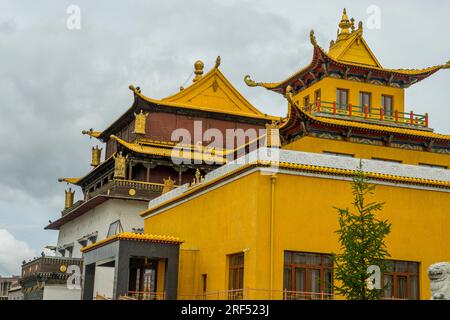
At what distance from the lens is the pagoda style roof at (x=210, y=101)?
47156 millimetres

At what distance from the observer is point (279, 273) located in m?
24.5

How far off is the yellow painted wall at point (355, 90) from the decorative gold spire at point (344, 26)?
126 inches

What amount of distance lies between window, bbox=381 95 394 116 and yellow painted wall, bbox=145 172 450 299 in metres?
8.14

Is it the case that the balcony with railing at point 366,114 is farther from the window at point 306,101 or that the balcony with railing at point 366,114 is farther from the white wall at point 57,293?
the white wall at point 57,293

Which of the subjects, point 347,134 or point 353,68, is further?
point 353,68

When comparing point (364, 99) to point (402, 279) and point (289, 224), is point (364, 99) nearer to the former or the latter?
point (402, 279)

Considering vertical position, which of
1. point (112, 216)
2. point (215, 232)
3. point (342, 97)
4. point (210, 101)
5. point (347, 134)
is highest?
point (210, 101)

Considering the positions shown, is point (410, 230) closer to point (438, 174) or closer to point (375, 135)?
point (438, 174)

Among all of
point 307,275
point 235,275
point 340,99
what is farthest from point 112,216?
point 307,275

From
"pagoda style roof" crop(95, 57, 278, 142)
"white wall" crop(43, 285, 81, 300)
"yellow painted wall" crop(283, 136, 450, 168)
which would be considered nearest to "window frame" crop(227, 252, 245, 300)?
"yellow painted wall" crop(283, 136, 450, 168)

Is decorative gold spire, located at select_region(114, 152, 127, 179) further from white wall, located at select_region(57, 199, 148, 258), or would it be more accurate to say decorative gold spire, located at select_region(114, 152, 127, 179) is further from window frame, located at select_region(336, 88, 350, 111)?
window frame, located at select_region(336, 88, 350, 111)

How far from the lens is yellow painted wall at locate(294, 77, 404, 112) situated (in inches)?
1361

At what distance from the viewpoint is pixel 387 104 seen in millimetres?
35375

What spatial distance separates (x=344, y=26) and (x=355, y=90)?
14.0ft
